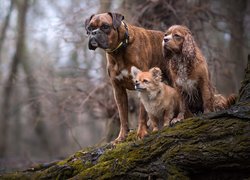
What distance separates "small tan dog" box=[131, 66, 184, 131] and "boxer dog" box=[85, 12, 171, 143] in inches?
8.8

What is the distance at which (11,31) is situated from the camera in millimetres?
24609

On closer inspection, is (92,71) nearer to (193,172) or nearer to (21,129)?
(193,172)

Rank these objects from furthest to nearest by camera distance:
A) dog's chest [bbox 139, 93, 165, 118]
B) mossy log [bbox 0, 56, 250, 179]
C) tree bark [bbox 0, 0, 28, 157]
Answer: tree bark [bbox 0, 0, 28, 157] → dog's chest [bbox 139, 93, 165, 118] → mossy log [bbox 0, 56, 250, 179]

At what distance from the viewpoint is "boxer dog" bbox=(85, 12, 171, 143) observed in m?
7.84

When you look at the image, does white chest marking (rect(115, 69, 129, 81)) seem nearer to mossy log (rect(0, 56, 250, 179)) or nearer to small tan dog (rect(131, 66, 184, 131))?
small tan dog (rect(131, 66, 184, 131))

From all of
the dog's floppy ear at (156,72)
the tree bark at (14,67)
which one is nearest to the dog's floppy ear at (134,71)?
the dog's floppy ear at (156,72)

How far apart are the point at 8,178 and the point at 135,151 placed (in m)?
2.58

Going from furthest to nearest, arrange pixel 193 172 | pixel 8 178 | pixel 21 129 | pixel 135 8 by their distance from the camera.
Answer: pixel 21 129 < pixel 135 8 < pixel 8 178 < pixel 193 172

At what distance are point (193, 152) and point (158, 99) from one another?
200 cm

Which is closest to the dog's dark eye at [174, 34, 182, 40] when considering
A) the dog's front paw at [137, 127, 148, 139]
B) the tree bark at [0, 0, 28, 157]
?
the dog's front paw at [137, 127, 148, 139]

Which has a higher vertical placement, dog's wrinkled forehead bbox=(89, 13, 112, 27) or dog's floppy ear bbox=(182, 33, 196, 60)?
dog's wrinkled forehead bbox=(89, 13, 112, 27)

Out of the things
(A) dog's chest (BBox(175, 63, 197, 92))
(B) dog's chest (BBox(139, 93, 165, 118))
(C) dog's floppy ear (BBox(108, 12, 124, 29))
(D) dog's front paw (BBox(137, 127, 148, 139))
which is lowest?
(D) dog's front paw (BBox(137, 127, 148, 139))

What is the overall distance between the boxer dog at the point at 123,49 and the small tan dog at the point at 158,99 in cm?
22

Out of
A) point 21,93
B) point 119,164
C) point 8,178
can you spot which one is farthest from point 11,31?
point 119,164
